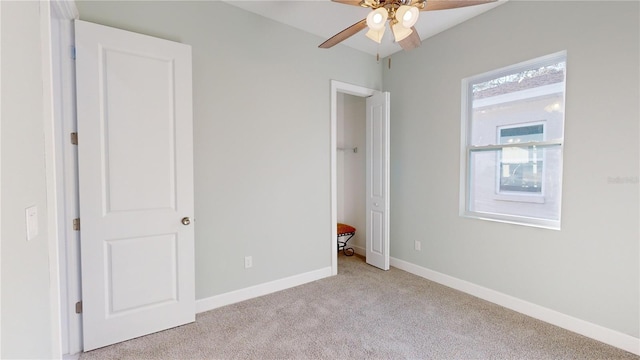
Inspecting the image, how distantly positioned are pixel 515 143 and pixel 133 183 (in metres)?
3.27

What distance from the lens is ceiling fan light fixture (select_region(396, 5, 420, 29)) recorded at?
161 centimetres

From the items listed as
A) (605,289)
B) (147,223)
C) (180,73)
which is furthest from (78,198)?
(605,289)

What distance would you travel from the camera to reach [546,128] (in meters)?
2.43

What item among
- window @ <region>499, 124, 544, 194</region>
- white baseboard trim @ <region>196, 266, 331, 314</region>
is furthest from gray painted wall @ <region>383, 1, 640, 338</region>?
white baseboard trim @ <region>196, 266, 331, 314</region>

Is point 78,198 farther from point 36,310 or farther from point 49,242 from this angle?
point 36,310

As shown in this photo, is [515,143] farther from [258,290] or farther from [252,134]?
[258,290]

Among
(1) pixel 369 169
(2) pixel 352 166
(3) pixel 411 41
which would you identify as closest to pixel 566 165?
(3) pixel 411 41

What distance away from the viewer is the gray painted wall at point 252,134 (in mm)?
2455

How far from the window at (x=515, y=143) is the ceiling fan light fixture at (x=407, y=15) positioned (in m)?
1.54

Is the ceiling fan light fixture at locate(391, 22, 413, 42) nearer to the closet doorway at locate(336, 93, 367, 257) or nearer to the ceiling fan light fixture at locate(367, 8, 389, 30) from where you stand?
the ceiling fan light fixture at locate(367, 8, 389, 30)

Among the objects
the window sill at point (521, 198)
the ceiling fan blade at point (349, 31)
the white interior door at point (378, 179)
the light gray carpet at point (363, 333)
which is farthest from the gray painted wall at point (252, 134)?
the window sill at point (521, 198)

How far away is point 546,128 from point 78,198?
3709mm

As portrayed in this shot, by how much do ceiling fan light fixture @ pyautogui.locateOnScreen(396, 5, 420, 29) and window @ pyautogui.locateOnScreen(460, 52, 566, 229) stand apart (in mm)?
1541

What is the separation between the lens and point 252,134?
2.76m
